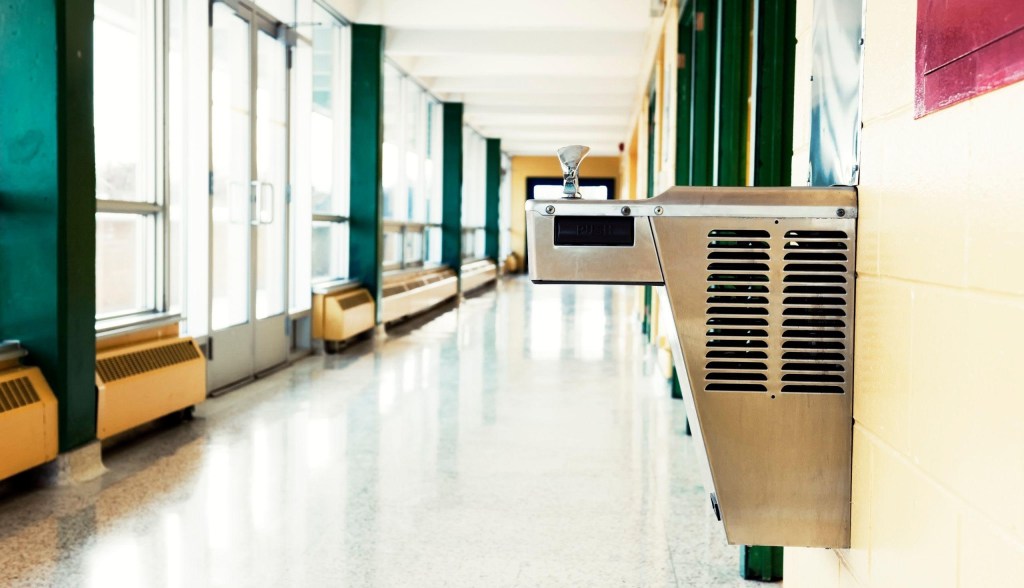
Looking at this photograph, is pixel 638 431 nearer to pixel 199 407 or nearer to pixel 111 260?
pixel 199 407

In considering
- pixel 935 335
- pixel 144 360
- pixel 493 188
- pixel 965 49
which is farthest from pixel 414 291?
pixel 965 49

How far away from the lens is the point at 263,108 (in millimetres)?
6887

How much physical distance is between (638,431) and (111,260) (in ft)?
9.21

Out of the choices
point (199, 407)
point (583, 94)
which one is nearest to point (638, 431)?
point (199, 407)

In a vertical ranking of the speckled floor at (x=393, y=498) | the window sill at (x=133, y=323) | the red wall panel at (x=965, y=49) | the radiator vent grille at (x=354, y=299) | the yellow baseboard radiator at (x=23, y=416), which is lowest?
the speckled floor at (x=393, y=498)

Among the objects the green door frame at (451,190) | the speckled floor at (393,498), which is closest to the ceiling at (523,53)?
the green door frame at (451,190)

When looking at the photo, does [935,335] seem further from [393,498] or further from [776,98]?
[393,498]

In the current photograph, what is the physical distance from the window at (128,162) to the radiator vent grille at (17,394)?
103 cm

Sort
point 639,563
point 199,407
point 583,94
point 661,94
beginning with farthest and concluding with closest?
point 583,94 < point 661,94 < point 199,407 < point 639,563

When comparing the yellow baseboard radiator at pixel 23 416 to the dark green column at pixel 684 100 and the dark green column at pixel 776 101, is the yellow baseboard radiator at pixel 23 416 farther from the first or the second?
the dark green column at pixel 684 100

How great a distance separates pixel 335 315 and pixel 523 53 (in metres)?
3.64

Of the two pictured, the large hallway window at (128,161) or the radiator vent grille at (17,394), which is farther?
the large hallway window at (128,161)

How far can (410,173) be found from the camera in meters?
12.7

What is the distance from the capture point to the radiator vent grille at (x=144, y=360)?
4.28 meters
